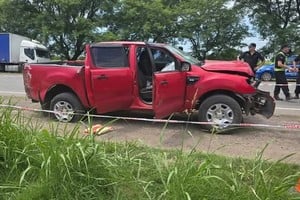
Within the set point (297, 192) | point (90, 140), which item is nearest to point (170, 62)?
point (90, 140)

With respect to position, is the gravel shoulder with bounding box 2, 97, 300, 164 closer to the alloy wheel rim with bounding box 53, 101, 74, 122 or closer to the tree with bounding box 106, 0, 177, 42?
the alloy wheel rim with bounding box 53, 101, 74, 122

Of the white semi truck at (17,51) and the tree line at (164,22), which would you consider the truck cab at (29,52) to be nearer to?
the white semi truck at (17,51)

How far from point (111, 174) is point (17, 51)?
1331 inches

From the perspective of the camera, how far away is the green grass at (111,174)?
3.94 meters

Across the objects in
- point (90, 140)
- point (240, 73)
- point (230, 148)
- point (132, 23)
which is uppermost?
point (132, 23)

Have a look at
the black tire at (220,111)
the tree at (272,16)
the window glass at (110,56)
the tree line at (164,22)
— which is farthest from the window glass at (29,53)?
the black tire at (220,111)

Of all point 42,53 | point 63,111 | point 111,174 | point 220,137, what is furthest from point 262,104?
point 42,53

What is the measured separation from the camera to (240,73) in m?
8.14

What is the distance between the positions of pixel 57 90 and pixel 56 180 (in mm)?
5139

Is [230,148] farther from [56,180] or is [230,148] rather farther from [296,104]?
[296,104]

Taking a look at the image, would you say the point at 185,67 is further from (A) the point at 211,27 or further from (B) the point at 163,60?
(A) the point at 211,27

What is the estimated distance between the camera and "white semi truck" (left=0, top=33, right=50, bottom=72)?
116 ft

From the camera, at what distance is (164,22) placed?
36531 mm

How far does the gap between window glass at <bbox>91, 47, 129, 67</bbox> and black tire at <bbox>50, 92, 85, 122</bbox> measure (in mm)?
870
